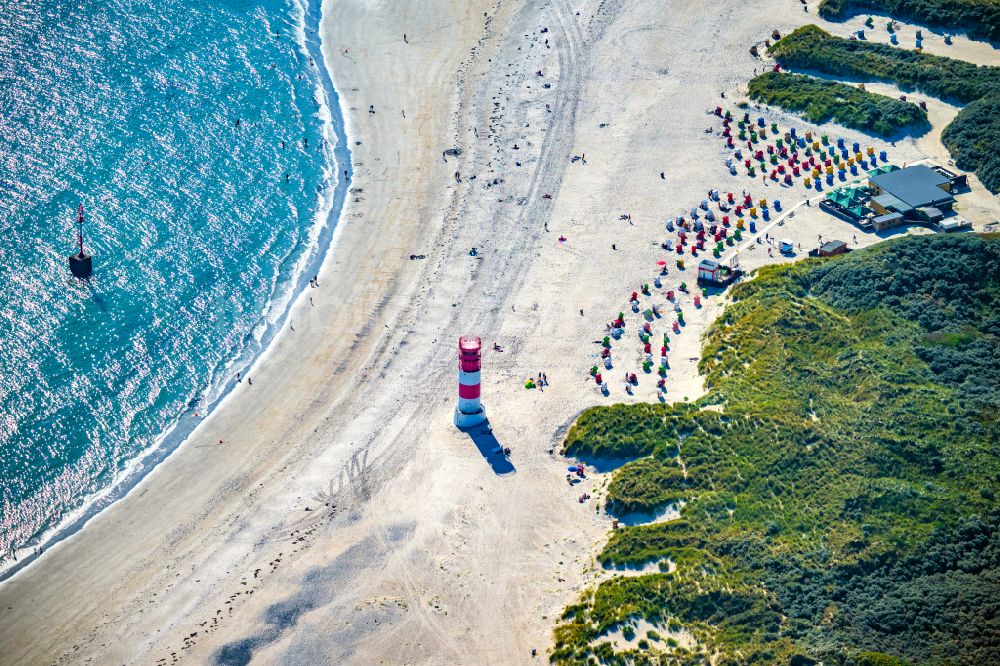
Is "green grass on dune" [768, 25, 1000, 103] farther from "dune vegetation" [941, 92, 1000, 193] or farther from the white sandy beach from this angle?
"dune vegetation" [941, 92, 1000, 193]

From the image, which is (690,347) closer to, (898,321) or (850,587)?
(898,321)

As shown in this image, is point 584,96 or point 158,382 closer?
point 158,382

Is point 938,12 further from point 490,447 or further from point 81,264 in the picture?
point 81,264

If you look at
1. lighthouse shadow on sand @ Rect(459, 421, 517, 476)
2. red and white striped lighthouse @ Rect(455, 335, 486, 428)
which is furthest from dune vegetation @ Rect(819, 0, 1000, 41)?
lighthouse shadow on sand @ Rect(459, 421, 517, 476)

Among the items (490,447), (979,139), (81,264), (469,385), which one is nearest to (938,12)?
(979,139)

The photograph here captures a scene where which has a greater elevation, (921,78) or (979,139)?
(921,78)

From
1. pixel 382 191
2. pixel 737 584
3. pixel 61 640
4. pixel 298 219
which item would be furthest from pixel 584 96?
pixel 61 640

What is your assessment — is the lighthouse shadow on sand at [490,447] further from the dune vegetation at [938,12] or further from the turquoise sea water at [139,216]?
the dune vegetation at [938,12]
